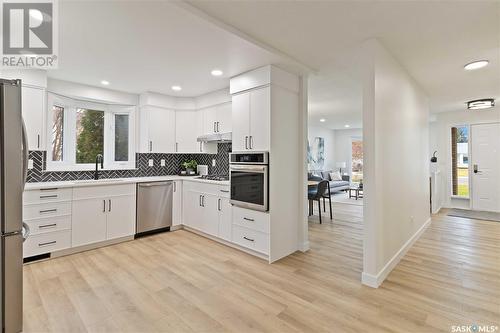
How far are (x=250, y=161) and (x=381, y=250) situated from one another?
183cm

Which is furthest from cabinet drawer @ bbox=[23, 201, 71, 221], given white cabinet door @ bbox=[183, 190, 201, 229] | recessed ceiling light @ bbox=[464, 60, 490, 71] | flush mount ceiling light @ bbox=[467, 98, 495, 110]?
flush mount ceiling light @ bbox=[467, 98, 495, 110]

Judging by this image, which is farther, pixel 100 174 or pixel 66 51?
pixel 100 174

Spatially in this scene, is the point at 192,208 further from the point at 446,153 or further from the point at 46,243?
the point at 446,153

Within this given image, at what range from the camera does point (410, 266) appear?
9.49 feet

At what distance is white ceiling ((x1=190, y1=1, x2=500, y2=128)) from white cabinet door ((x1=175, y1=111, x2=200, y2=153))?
2.43 metres

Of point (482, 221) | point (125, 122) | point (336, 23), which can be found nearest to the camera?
point (336, 23)

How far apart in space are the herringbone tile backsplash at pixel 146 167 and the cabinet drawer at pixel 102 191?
26.0 inches

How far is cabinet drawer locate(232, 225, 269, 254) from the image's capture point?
304 centimetres

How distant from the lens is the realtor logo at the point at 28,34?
198 centimetres

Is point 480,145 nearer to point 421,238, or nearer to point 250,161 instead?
point 421,238

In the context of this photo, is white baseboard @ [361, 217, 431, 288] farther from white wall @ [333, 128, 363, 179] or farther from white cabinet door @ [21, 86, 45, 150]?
white wall @ [333, 128, 363, 179]

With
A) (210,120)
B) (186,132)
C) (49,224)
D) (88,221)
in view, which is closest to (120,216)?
(88,221)

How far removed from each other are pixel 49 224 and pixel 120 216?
2.78ft

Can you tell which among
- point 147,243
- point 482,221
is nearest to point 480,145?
point 482,221
